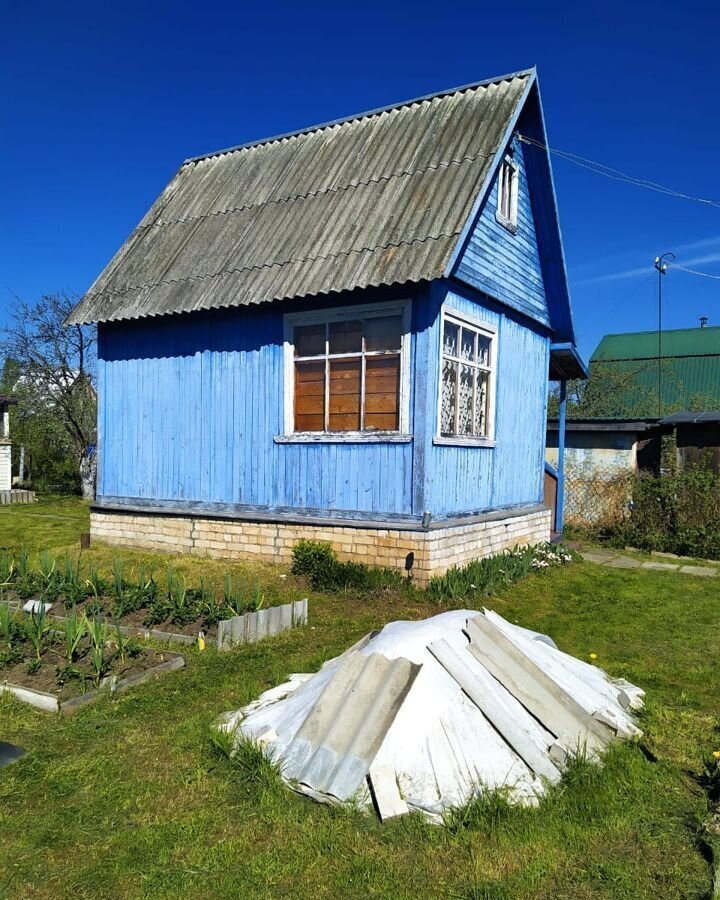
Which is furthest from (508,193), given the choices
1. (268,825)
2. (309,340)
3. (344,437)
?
(268,825)

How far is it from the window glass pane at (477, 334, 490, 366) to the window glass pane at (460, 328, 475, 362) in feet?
0.81

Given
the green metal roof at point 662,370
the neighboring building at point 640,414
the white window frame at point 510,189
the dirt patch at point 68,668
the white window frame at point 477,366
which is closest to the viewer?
the dirt patch at point 68,668

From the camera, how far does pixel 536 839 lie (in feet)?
11.1

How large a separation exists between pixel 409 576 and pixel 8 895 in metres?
6.46

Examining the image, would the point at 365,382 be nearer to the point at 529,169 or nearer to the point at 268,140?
the point at 529,169

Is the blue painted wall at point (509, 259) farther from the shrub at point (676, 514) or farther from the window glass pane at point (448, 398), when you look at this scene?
the shrub at point (676, 514)

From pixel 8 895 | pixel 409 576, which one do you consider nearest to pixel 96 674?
pixel 8 895

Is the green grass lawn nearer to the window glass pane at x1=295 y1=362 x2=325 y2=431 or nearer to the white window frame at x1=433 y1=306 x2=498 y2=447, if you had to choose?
the white window frame at x1=433 y1=306 x2=498 y2=447

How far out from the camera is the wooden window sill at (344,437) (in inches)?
369

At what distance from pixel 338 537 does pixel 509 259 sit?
5246 millimetres

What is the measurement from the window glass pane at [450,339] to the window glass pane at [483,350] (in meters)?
0.87

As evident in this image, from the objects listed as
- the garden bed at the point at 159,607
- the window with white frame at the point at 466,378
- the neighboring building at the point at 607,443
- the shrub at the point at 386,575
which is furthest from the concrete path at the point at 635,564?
the garden bed at the point at 159,607

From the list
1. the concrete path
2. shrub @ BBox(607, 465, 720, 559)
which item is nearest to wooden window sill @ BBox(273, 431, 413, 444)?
the concrete path

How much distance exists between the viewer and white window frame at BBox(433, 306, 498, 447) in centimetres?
943
